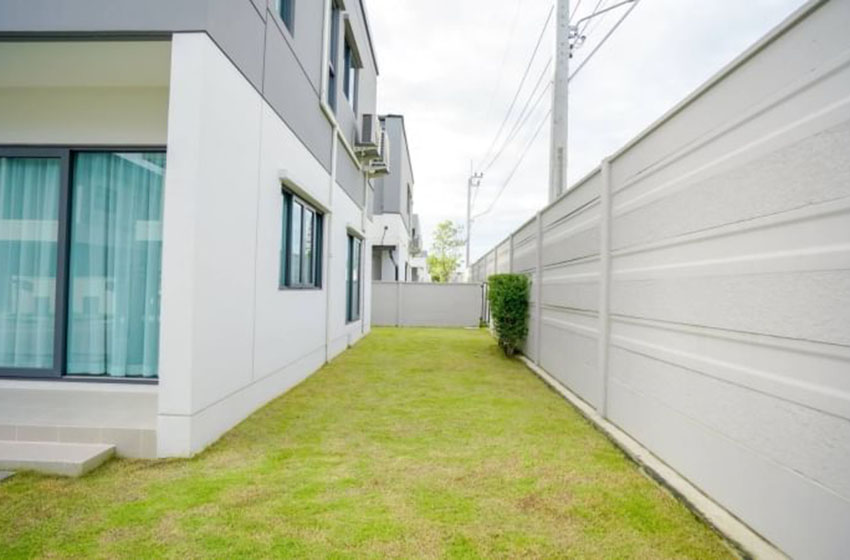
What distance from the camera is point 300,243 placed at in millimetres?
6301

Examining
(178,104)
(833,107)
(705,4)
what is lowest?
(833,107)

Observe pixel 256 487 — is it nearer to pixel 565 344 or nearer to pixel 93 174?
pixel 93 174

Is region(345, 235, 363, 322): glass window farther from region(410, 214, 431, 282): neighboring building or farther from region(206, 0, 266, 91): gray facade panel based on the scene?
region(410, 214, 431, 282): neighboring building

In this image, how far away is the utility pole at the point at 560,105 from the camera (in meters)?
8.09

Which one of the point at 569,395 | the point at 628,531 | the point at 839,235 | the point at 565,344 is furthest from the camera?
the point at 565,344

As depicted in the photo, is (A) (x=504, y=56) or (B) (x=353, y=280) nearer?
(B) (x=353, y=280)

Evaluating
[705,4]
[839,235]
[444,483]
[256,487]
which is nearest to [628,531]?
[444,483]

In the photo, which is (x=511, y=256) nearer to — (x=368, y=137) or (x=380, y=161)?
(x=380, y=161)

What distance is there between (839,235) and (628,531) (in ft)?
5.47

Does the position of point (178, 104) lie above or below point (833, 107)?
above

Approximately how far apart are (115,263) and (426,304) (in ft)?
40.1

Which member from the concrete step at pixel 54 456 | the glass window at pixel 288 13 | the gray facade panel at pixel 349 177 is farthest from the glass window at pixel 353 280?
the concrete step at pixel 54 456

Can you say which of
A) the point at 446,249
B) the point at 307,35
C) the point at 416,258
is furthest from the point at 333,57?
the point at 446,249

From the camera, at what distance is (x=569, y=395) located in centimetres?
536
